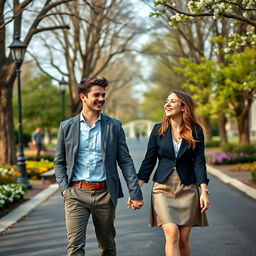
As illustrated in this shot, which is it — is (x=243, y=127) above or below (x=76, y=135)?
above

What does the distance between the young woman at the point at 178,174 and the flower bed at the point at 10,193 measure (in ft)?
18.9

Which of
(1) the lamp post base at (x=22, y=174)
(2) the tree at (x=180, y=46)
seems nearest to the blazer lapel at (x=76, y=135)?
(1) the lamp post base at (x=22, y=174)

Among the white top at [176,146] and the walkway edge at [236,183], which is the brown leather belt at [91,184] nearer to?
the white top at [176,146]

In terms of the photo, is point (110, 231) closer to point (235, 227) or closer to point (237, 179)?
point (235, 227)

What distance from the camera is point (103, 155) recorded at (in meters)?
4.72

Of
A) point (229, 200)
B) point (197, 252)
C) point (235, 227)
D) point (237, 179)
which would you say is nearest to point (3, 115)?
point (237, 179)

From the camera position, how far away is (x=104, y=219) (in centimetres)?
486

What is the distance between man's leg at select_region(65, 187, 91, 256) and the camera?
15.3ft

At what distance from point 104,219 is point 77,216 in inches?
9.8

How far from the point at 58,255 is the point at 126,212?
3834mm

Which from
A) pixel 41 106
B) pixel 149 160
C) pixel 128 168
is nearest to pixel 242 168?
pixel 149 160

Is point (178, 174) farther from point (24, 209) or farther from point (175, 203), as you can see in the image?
point (24, 209)

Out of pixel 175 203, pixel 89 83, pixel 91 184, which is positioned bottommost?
pixel 175 203

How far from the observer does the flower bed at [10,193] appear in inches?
416
